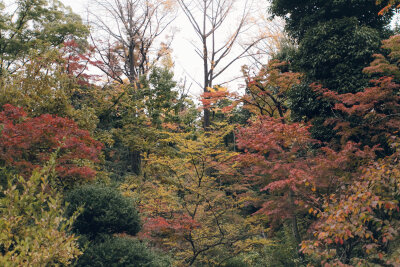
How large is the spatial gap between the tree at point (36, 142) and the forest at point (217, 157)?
0.03 m

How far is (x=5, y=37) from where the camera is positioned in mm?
12219

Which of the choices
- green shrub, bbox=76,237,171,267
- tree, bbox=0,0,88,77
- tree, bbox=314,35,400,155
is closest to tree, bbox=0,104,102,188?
green shrub, bbox=76,237,171,267

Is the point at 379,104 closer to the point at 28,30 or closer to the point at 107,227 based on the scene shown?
the point at 107,227

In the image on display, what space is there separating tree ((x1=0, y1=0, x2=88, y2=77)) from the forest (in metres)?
0.06

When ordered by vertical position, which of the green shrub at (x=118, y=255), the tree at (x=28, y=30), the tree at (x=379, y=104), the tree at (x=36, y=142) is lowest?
the green shrub at (x=118, y=255)

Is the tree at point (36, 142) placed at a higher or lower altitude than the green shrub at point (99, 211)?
higher

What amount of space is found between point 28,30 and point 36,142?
9871 millimetres

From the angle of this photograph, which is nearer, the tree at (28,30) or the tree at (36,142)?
the tree at (36,142)

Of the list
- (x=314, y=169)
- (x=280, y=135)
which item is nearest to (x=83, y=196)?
(x=280, y=135)

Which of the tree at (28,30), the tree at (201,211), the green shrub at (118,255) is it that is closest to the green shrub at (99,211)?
the green shrub at (118,255)

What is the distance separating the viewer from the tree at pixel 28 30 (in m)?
12.1

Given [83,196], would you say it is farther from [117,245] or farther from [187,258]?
[187,258]

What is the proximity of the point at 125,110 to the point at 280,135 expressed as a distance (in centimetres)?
746

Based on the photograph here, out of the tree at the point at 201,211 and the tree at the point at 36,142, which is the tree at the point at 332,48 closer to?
the tree at the point at 201,211
